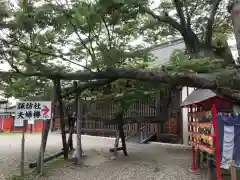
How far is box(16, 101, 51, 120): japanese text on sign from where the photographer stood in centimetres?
755

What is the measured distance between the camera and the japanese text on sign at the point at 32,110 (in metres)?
7.55

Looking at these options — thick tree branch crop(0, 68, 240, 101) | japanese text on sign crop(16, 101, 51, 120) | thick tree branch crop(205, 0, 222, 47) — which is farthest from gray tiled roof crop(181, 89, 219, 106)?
japanese text on sign crop(16, 101, 51, 120)

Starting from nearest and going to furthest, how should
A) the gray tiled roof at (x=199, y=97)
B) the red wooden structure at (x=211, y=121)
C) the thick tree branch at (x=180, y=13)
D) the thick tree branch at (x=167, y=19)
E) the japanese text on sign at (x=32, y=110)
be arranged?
the red wooden structure at (x=211, y=121)
the japanese text on sign at (x=32, y=110)
the gray tiled roof at (x=199, y=97)
the thick tree branch at (x=180, y=13)
the thick tree branch at (x=167, y=19)

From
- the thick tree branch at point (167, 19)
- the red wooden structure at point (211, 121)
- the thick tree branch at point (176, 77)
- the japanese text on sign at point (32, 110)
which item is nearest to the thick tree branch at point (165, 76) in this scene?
the thick tree branch at point (176, 77)

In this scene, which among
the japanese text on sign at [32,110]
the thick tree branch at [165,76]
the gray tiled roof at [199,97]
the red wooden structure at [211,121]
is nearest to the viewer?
the red wooden structure at [211,121]

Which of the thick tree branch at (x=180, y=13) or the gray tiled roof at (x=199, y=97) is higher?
the thick tree branch at (x=180, y=13)

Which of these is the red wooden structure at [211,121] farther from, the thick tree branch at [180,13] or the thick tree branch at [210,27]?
the thick tree branch at [180,13]

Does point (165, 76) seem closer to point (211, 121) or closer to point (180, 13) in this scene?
point (211, 121)

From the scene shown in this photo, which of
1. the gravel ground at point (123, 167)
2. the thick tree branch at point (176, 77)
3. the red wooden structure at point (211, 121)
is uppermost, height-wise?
the thick tree branch at point (176, 77)

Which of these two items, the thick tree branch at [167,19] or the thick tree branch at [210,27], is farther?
the thick tree branch at [167,19]

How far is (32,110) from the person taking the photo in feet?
25.0

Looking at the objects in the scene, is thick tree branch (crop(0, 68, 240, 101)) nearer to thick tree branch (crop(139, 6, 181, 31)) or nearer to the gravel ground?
the gravel ground

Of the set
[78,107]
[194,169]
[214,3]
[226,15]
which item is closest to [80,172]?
[78,107]

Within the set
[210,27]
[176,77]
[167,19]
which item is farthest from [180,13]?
[176,77]
